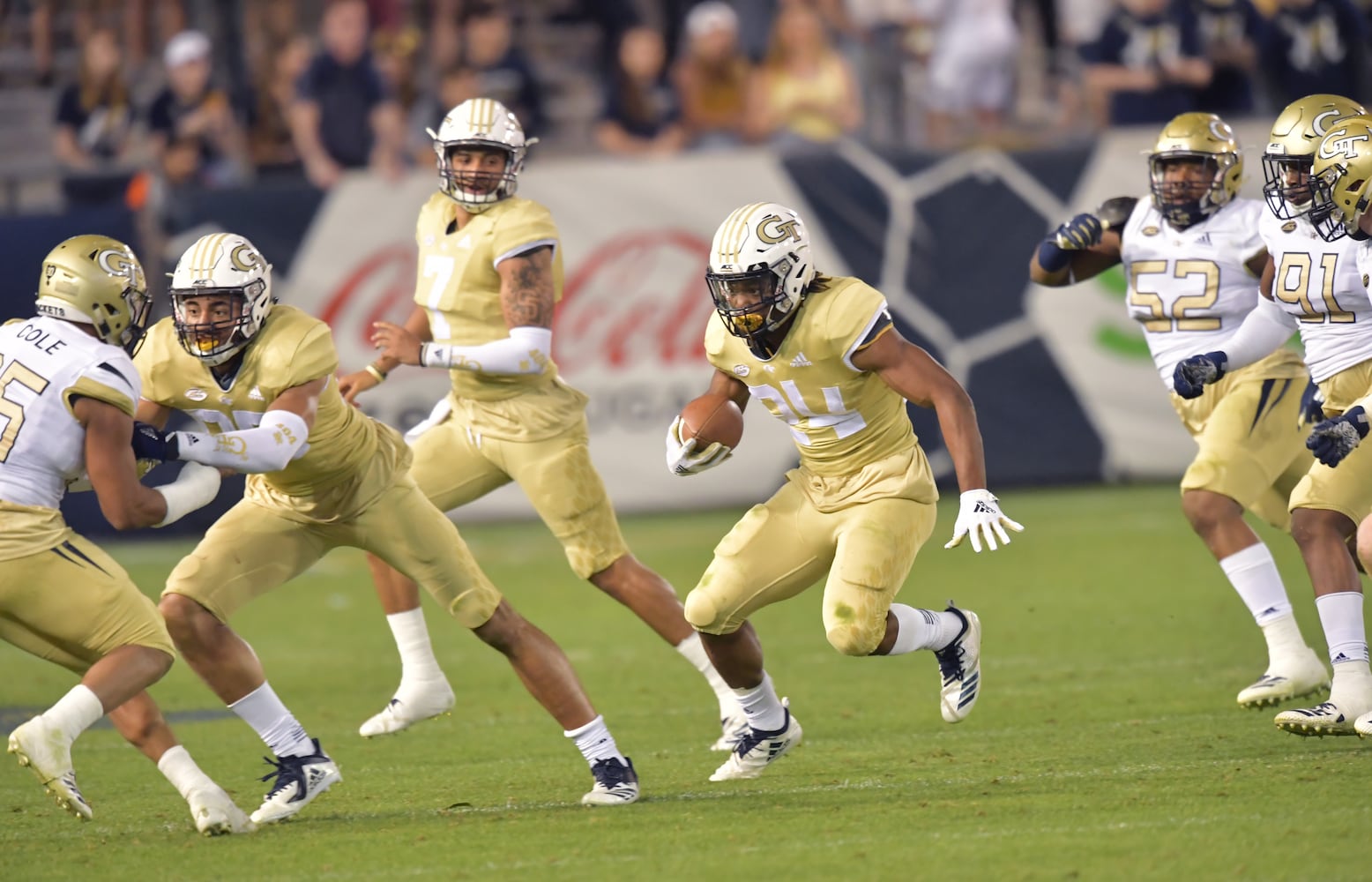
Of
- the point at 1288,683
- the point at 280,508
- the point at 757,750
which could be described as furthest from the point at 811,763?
the point at 280,508

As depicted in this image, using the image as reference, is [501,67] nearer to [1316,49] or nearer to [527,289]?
[1316,49]

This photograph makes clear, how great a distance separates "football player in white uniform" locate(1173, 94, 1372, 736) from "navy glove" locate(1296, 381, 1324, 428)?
0.31 metres

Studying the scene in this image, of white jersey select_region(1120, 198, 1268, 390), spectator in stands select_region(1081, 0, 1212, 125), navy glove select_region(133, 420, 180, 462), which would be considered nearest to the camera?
navy glove select_region(133, 420, 180, 462)

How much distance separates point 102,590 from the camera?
4926 millimetres

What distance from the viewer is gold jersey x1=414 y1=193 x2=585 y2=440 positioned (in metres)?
6.54

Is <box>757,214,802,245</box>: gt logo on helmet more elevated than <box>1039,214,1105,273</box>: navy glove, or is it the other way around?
<box>757,214,802,245</box>: gt logo on helmet

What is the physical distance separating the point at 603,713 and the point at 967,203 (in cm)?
607

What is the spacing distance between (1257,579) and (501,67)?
7489 mm

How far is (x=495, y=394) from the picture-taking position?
21.6ft

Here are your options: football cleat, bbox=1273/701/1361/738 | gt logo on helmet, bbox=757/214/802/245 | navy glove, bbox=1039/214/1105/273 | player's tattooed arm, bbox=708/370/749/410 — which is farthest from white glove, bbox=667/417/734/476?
navy glove, bbox=1039/214/1105/273

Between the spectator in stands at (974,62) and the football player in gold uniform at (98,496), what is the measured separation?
878cm

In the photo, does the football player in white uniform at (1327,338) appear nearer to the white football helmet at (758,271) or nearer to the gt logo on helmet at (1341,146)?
the gt logo on helmet at (1341,146)

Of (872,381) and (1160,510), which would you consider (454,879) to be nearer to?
(872,381)

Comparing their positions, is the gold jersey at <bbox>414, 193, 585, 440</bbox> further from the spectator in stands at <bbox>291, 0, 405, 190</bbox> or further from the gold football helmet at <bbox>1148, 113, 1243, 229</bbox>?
the spectator in stands at <bbox>291, 0, 405, 190</bbox>
